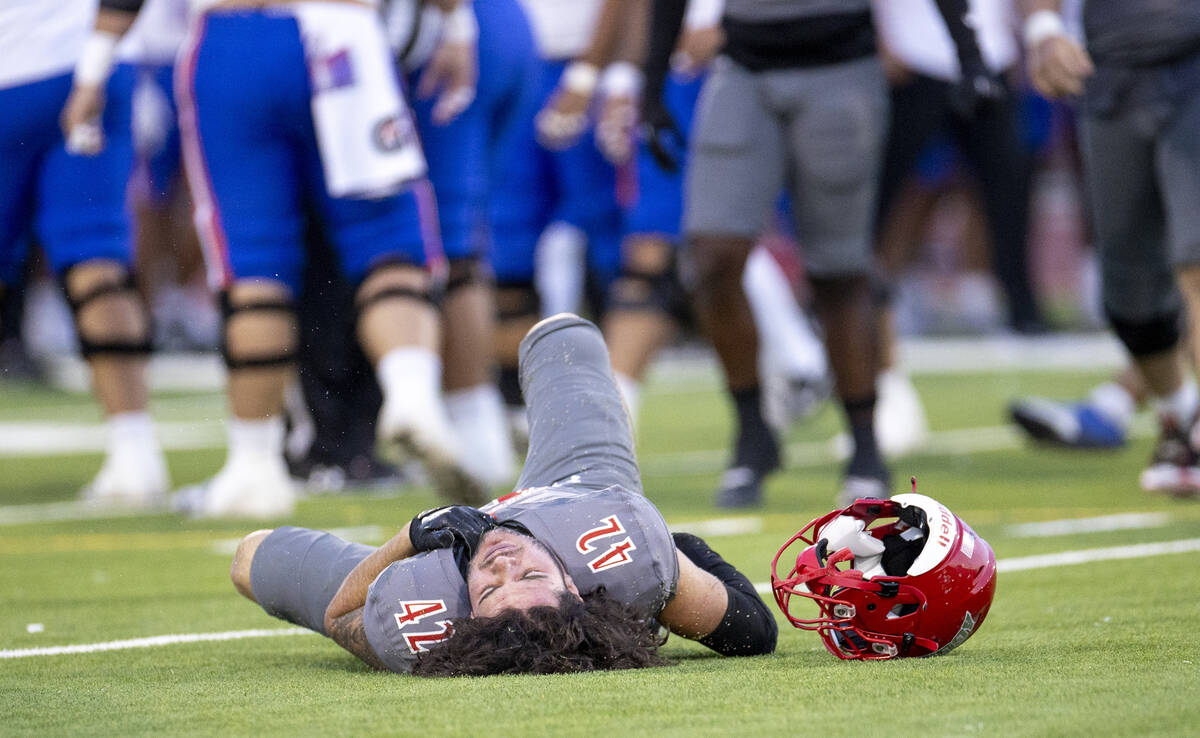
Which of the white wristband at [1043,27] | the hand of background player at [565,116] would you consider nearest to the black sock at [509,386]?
the hand of background player at [565,116]

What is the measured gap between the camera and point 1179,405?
5672mm

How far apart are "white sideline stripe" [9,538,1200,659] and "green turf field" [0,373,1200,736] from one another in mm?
54

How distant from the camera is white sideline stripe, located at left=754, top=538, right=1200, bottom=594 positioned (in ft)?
13.6

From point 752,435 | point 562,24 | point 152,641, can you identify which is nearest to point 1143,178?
point 752,435

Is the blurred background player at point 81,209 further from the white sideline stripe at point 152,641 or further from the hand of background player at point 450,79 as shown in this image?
the white sideline stripe at point 152,641

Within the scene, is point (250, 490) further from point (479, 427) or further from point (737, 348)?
point (737, 348)

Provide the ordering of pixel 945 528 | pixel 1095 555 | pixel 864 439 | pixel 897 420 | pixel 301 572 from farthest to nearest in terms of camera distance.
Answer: pixel 897 420 → pixel 864 439 → pixel 1095 555 → pixel 301 572 → pixel 945 528

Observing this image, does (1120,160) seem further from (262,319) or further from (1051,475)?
(262,319)

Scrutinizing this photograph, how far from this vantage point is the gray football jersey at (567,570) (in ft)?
9.27

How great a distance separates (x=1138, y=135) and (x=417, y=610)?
272 centimetres

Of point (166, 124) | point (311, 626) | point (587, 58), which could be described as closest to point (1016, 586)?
point (311, 626)

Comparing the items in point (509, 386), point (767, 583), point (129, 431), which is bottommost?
point (509, 386)

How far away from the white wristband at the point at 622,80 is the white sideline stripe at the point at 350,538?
224 centimetres

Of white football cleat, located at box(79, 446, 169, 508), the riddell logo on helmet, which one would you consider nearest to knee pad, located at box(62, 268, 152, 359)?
white football cleat, located at box(79, 446, 169, 508)
